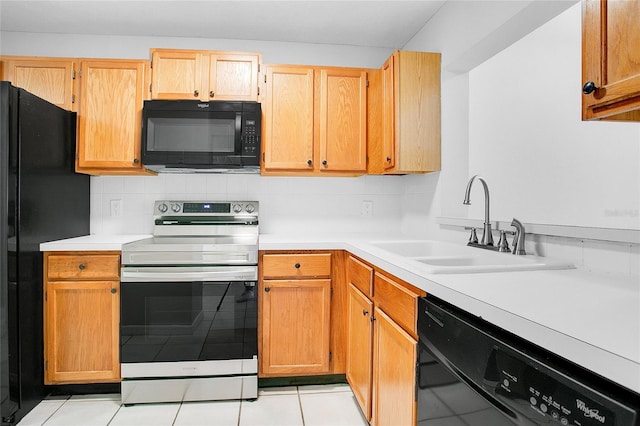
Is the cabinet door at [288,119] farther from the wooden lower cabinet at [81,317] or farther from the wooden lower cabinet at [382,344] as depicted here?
the wooden lower cabinet at [81,317]

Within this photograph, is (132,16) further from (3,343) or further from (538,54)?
(538,54)

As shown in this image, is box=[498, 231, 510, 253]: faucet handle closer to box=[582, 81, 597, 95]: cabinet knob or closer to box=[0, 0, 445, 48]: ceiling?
box=[582, 81, 597, 95]: cabinet knob

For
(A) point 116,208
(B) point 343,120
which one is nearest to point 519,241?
(B) point 343,120

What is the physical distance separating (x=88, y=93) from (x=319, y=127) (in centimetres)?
152

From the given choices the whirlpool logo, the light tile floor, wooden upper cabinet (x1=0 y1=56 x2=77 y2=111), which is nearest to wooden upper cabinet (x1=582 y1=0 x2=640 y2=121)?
the whirlpool logo

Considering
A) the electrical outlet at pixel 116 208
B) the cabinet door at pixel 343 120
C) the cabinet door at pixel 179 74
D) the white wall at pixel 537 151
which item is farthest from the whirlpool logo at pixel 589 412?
the electrical outlet at pixel 116 208

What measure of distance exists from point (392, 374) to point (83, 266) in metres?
1.80

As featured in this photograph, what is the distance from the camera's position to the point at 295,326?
7.73 ft

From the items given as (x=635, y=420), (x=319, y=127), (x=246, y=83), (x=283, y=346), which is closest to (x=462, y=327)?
(x=635, y=420)

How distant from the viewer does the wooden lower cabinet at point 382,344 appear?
1353 millimetres

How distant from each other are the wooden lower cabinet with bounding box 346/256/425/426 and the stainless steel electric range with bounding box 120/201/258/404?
0.60 meters

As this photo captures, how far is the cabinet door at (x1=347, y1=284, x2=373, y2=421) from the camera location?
1840mm

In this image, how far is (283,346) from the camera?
7.73ft

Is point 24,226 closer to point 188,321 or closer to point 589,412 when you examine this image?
point 188,321
